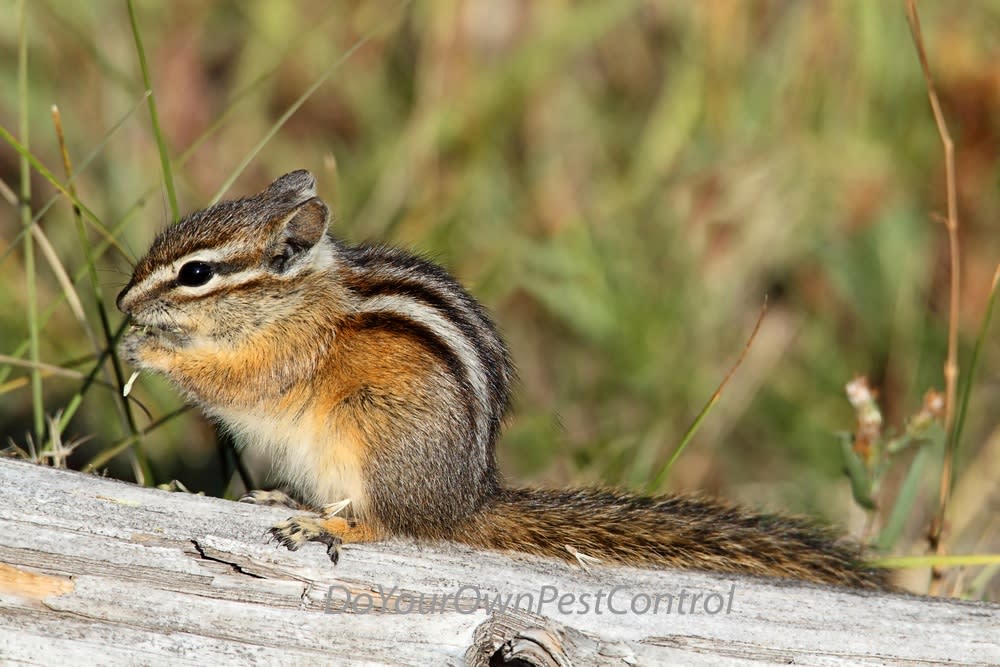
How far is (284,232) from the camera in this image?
10.4 feet

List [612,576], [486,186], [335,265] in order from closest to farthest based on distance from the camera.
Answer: [612,576], [335,265], [486,186]

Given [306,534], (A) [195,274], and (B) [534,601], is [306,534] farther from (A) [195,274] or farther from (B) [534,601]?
(A) [195,274]

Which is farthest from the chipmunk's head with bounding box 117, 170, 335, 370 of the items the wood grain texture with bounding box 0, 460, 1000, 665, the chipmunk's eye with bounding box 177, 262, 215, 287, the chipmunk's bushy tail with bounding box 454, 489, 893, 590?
the chipmunk's bushy tail with bounding box 454, 489, 893, 590

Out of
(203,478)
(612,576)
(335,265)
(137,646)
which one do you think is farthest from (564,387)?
(137,646)

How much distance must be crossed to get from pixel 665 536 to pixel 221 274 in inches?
51.5

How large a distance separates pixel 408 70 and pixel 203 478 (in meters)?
2.73

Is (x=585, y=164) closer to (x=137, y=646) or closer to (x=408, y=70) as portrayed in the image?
(x=408, y=70)

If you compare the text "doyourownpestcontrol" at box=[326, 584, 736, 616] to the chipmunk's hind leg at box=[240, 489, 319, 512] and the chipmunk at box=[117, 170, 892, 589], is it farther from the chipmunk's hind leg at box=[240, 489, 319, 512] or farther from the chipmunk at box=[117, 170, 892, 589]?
the chipmunk's hind leg at box=[240, 489, 319, 512]

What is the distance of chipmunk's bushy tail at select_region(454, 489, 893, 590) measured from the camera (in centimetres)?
289

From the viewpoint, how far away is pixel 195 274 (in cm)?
305

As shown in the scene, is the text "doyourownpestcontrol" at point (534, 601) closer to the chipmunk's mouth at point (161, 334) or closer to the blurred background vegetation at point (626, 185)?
the chipmunk's mouth at point (161, 334)

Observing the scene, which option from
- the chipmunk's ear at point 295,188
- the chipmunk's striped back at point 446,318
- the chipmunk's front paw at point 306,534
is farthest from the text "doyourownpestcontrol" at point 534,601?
the chipmunk's ear at point 295,188

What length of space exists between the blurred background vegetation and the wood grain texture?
169 cm

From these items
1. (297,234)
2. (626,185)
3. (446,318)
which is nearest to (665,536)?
(446,318)
